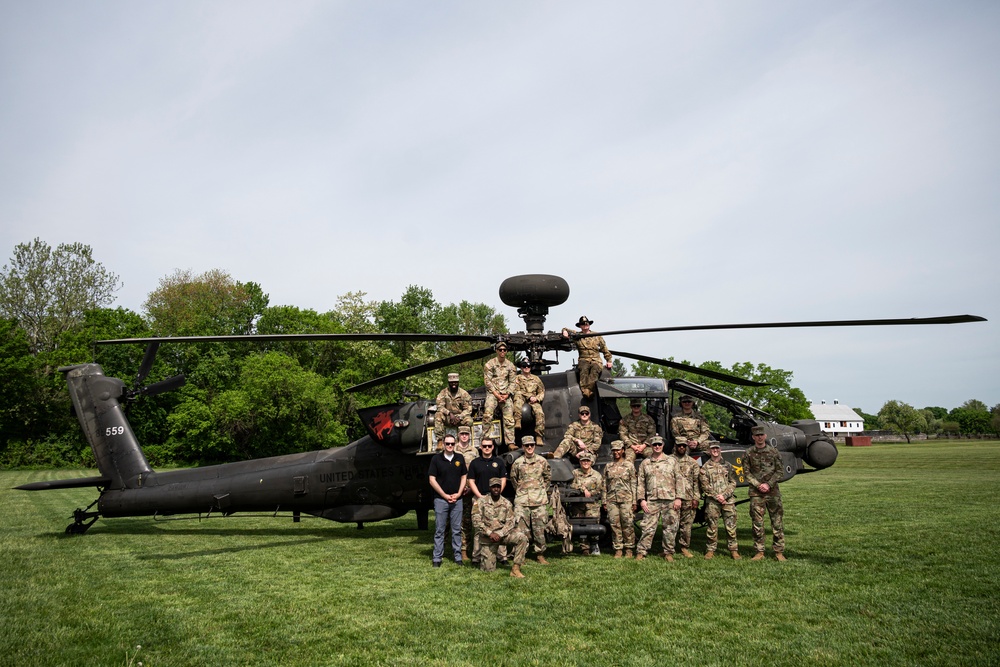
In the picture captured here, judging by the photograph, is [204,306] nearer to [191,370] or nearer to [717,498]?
[191,370]

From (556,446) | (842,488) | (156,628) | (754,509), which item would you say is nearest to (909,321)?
(754,509)

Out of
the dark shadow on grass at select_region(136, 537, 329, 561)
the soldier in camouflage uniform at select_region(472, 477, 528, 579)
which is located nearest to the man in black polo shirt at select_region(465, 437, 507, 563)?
the soldier in camouflage uniform at select_region(472, 477, 528, 579)

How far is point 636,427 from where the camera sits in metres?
10.8

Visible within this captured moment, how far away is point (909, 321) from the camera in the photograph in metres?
7.76

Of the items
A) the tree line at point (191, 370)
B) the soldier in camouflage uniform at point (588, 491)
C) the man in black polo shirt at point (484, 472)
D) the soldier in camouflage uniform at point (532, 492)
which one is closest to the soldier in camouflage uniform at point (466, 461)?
the man in black polo shirt at point (484, 472)

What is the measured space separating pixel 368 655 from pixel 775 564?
227 inches

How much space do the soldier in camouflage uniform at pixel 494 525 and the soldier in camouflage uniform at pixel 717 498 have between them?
276 centimetres

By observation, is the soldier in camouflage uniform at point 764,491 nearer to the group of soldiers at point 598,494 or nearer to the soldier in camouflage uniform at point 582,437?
the group of soldiers at point 598,494

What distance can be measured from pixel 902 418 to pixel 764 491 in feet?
373

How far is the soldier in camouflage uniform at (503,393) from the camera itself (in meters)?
10.5

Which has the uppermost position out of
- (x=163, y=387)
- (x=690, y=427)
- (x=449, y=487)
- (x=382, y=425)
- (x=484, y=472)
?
(x=163, y=387)

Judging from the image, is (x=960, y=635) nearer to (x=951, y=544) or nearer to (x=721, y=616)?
(x=721, y=616)

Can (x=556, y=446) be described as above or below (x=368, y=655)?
above

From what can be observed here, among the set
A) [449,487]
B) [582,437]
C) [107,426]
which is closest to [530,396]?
[582,437]
